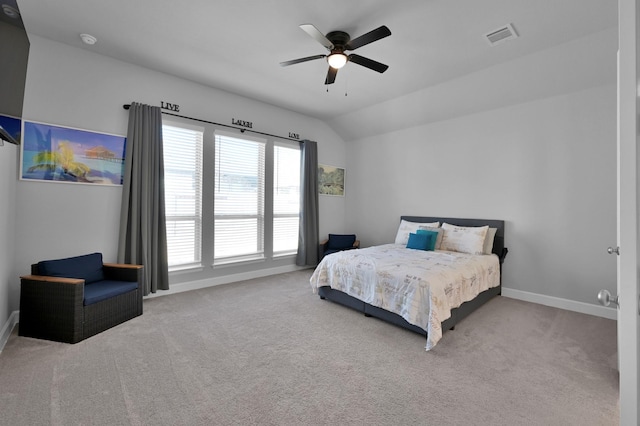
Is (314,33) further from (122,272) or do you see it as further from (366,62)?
(122,272)

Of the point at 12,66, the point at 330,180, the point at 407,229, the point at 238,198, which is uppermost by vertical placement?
the point at 12,66

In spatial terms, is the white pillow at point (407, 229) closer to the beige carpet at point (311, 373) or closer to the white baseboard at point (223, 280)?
the beige carpet at point (311, 373)

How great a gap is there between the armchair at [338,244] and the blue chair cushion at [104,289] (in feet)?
11.0

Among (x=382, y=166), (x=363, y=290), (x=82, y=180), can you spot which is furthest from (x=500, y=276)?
(x=82, y=180)

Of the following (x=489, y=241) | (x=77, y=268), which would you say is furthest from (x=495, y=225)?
(x=77, y=268)

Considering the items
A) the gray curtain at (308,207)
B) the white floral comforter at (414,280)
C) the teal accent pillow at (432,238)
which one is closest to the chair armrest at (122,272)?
the white floral comforter at (414,280)

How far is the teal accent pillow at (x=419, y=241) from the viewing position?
4.31 metres

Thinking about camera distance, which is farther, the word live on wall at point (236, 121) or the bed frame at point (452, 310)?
the word live on wall at point (236, 121)

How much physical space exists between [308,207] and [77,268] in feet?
11.9

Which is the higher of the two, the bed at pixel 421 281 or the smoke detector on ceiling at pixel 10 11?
the smoke detector on ceiling at pixel 10 11

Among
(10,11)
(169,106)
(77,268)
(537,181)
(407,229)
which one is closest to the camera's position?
(10,11)

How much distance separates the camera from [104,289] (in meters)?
3.00

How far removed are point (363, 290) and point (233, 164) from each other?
3.02 metres

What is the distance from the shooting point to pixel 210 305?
3688mm
